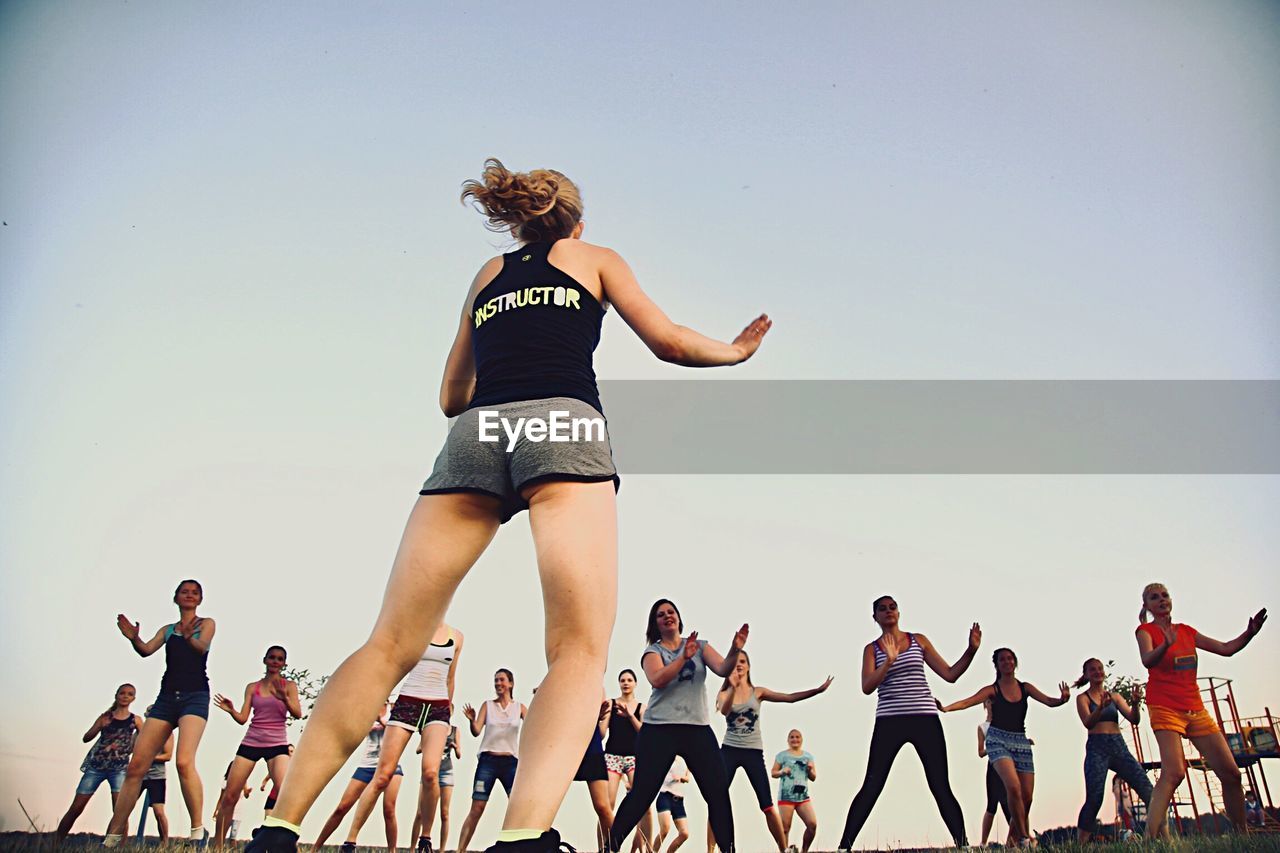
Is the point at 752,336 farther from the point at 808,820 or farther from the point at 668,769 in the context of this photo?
the point at 808,820

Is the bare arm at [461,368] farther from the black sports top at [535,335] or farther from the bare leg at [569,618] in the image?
the bare leg at [569,618]

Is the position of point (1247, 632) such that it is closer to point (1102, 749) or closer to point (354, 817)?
point (1102, 749)

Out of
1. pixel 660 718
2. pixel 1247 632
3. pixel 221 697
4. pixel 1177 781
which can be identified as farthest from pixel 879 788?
pixel 221 697

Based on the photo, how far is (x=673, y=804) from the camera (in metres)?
12.9

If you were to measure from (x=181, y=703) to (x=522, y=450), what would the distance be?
750 cm

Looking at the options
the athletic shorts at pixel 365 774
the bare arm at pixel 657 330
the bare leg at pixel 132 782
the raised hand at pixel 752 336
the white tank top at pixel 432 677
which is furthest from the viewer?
the athletic shorts at pixel 365 774

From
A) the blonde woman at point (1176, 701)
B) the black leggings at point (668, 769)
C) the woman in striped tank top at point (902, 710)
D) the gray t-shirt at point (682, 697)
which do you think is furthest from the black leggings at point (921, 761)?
the blonde woman at point (1176, 701)

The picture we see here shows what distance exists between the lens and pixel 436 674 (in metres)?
9.63

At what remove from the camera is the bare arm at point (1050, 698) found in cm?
1037

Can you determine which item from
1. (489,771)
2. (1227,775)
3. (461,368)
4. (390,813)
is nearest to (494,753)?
(489,771)

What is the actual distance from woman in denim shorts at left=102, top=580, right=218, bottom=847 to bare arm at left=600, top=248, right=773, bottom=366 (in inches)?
295

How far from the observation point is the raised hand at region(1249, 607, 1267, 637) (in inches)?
332

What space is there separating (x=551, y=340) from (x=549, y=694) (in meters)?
0.99

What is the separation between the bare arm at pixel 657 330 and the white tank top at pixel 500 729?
28.5 feet
